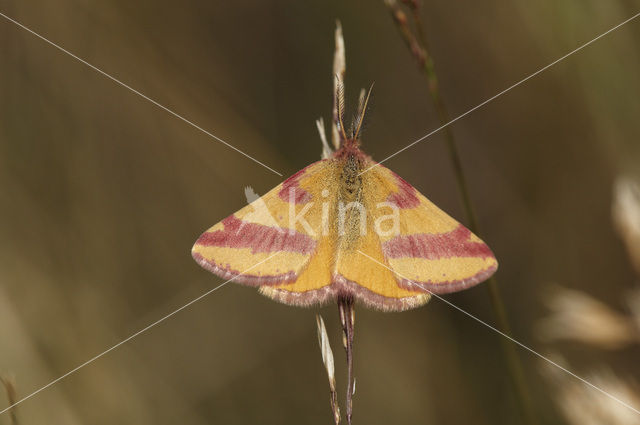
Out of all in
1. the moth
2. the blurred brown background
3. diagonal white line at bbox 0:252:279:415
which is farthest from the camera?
the blurred brown background

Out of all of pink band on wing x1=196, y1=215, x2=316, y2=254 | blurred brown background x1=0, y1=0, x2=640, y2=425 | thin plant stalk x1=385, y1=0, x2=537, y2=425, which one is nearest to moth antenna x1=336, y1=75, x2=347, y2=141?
thin plant stalk x1=385, y1=0, x2=537, y2=425

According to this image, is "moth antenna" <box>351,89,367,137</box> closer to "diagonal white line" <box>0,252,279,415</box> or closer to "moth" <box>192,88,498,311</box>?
"moth" <box>192,88,498,311</box>

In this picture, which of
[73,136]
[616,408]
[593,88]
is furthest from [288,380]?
[593,88]

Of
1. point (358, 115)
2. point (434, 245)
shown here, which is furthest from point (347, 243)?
point (358, 115)

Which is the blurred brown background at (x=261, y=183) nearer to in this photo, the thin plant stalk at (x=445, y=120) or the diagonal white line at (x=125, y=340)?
the diagonal white line at (x=125, y=340)

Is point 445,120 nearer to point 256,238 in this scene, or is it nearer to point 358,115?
point 358,115

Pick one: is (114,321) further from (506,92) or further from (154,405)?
(506,92)
